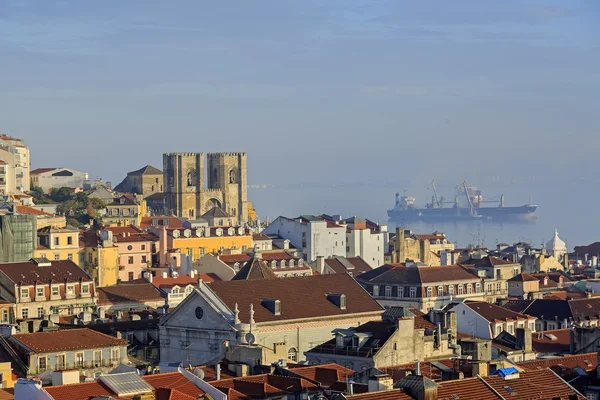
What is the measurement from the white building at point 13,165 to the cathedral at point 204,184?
65.5 ft

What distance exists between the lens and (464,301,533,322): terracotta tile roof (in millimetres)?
62250

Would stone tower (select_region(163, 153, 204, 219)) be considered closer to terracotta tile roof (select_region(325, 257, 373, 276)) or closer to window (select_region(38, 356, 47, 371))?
terracotta tile roof (select_region(325, 257, 373, 276))

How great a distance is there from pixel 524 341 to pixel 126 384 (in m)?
21.2

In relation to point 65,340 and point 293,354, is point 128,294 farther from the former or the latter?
point 65,340

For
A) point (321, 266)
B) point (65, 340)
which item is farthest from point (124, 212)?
point (65, 340)

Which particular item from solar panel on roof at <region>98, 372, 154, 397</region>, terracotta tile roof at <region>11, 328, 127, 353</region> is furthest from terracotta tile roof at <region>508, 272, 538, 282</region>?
solar panel on roof at <region>98, 372, 154, 397</region>

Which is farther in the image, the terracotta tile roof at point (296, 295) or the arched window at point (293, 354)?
the terracotta tile roof at point (296, 295)

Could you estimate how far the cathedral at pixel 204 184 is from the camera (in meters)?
154

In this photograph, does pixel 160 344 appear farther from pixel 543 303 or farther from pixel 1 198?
pixel 1 198

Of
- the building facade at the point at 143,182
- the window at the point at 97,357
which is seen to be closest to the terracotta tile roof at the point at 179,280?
the window at the point at 97,357

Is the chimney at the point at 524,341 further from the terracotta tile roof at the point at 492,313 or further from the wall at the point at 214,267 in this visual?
the wall at the point at 214,267

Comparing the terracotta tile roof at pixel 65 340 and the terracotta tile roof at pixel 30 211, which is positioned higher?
the terracotta tile roof at pixel 30 211

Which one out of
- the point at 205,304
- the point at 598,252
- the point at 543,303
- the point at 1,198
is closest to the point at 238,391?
the point at 205,304

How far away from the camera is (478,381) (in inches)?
1277
